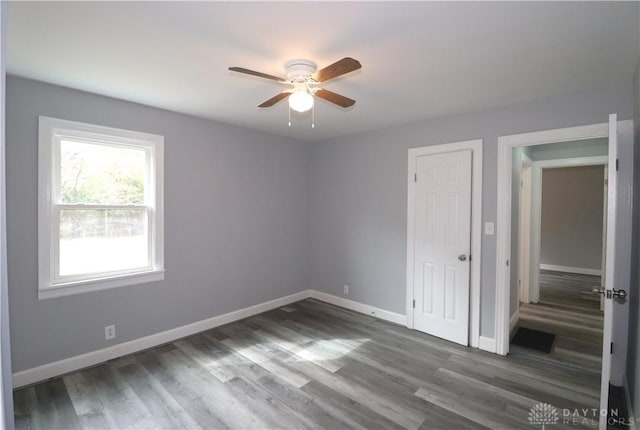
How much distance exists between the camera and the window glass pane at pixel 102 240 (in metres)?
2.76

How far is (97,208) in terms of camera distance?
9.50 feet

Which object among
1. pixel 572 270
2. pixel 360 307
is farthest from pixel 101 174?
pixel 572 270

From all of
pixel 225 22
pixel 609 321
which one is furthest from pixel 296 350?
pixel 225 22

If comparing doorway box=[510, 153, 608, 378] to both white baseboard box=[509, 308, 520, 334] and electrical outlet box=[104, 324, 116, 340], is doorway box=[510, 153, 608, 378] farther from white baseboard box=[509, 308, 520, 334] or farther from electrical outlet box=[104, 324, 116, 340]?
electrical outlet box=[104, 324, 116, 340]

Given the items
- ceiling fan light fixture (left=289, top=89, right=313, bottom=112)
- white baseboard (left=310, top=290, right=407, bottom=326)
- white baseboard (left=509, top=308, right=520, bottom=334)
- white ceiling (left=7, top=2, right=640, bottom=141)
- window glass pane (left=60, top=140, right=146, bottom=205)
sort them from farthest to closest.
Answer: white baseboard (left=310, top=290, right=407, bottom=326), white baseboard (left=509, top=308, right=520, bottom=334), window glass pane (left=60, top=140, right=146, bottom=205), ceiling fan light fixture (left=289, top=89, right=313, bottom=112), white ceiling (left=7, top=2, right=640, bottom=141)

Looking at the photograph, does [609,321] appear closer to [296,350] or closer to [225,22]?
[296,350]

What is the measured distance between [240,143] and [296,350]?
2.65 m

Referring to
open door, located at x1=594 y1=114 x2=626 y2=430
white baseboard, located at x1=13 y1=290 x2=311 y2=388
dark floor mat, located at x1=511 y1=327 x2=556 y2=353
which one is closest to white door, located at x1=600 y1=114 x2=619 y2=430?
open door, located at x1=594 y1=114 x2=626 y2=430

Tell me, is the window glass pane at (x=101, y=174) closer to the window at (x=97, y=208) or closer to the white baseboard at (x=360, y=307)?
the window at (x=97, y=208)

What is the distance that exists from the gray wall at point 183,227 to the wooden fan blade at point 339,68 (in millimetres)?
2229

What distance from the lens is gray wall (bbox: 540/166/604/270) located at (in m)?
6.57

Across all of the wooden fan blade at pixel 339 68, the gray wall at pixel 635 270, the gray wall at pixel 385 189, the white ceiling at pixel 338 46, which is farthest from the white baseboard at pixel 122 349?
the gray wall at pixel 635 270

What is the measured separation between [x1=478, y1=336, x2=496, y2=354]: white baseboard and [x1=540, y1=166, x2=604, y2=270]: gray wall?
538 cm

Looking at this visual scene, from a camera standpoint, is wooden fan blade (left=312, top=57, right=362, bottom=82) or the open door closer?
wooden fan blade (left=312, top=57, right=362, bottom=82)
